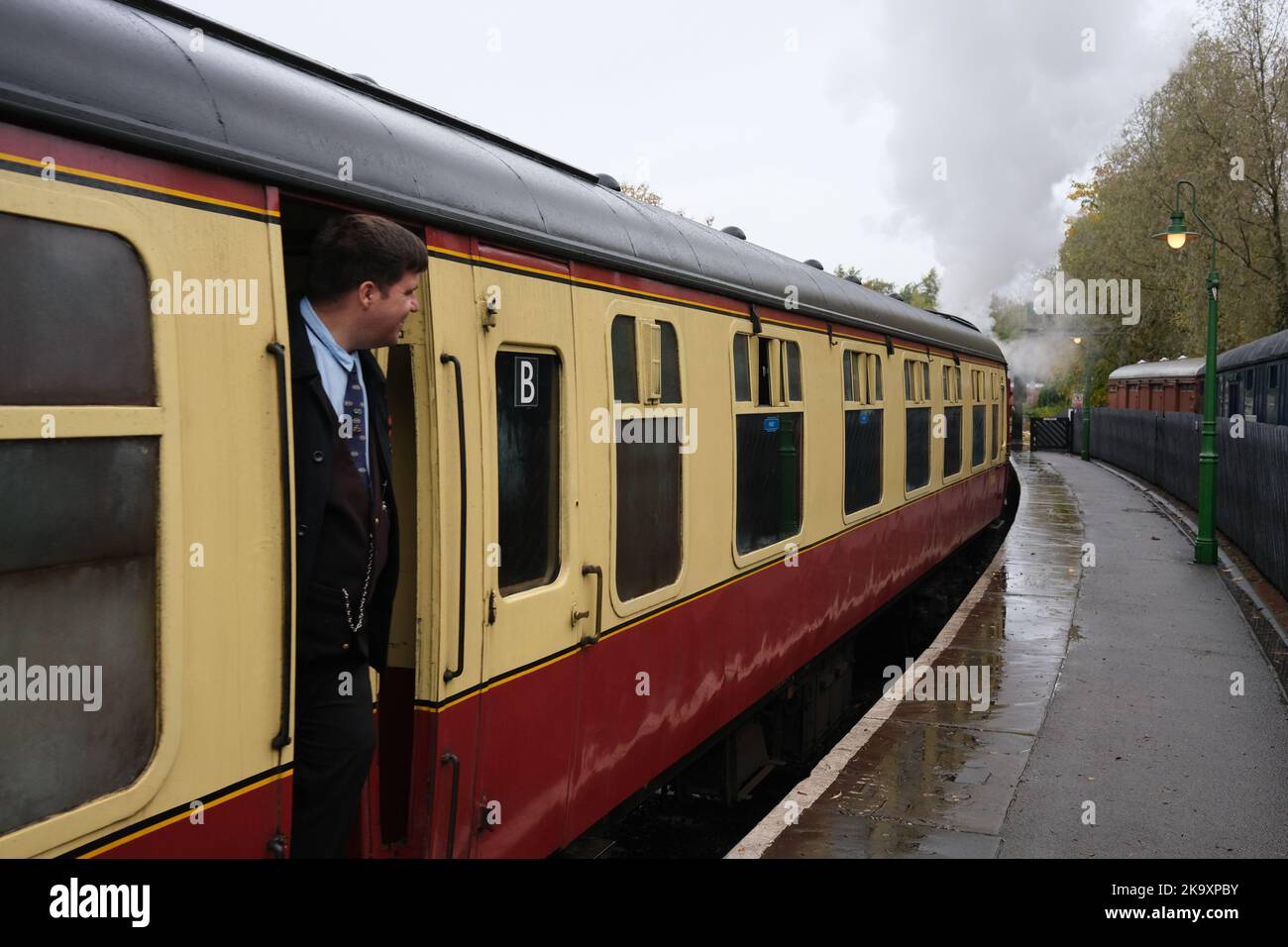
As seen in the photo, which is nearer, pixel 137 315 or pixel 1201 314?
pixel 137 315

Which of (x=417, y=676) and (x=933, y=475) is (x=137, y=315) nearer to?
(x=417, y=676)

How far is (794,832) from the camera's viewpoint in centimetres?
516

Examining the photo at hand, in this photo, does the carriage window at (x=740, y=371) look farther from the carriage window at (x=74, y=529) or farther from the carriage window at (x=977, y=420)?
the carriage window at (x=977, y=420)

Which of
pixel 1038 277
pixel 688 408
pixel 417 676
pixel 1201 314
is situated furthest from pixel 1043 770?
pixel 1038 277

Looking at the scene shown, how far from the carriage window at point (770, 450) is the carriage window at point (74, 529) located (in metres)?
3.64

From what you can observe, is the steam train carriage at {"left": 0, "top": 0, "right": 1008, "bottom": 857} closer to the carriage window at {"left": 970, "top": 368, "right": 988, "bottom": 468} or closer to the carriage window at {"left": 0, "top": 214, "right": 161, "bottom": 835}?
the carriage window at {"left": 0, "top": 214, "right": 161, "bottom": 835}

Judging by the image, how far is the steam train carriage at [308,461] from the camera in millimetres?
2092

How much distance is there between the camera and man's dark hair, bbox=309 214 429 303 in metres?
2.61

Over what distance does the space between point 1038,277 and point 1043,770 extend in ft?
214

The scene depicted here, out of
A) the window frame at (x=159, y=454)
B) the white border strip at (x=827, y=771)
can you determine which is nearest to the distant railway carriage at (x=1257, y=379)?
the white border strip at (x=827, y=771)

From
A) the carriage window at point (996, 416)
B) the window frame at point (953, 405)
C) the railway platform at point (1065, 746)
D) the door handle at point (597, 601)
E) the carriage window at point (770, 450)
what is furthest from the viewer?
the carriage window at point (996, 416)

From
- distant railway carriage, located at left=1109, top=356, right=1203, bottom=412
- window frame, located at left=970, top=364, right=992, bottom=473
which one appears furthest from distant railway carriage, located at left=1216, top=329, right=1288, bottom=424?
distant railway carriage, located at left=1109, top=356, right=1203, bottom=412

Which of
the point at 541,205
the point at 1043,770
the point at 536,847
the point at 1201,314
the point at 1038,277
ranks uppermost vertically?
the point at 1038,277

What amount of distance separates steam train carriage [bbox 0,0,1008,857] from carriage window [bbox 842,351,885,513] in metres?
1.73
